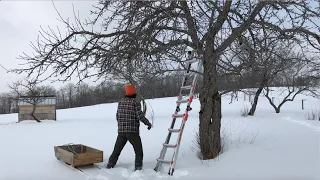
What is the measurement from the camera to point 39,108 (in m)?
24.1

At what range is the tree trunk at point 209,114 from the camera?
7.48m

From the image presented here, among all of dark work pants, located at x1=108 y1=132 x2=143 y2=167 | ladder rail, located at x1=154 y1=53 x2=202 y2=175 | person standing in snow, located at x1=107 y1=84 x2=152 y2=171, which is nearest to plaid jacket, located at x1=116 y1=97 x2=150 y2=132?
person standing in snow, located at x1=107 y1=84 x2=152 y2=171

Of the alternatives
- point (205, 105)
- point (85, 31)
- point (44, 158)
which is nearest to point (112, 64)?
point (85, 31)

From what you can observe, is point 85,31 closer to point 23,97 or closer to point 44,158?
point 44,158

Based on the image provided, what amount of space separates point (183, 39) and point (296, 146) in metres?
3.78

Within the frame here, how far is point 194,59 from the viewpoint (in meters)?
7.29

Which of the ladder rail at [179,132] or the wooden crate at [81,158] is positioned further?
the wooden crate at [81,158]

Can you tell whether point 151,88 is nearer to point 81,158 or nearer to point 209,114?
point 209,114

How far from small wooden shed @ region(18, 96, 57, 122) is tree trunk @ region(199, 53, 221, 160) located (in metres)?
18.8

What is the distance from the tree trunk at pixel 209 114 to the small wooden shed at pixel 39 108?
1876 cm

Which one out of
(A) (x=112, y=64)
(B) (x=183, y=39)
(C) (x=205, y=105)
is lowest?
(C) (x=205, y=105)

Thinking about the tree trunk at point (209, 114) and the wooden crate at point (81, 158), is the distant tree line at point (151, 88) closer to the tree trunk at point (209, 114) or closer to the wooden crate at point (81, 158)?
the tree trunk at point (209, 114)

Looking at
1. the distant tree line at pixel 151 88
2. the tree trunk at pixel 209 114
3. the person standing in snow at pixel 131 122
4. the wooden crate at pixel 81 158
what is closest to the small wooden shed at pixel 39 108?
the distant tree line at pixel 151 88

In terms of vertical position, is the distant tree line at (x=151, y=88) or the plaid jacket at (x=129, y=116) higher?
the distant tree line at (x=151, y=88)
